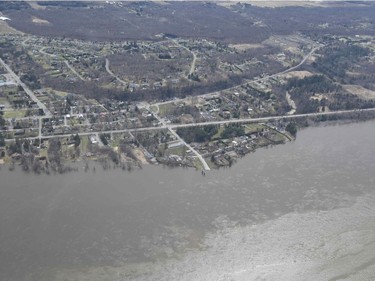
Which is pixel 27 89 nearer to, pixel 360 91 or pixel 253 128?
pixel 253 128

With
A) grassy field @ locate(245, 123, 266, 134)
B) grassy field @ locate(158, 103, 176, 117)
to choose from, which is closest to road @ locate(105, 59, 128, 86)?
grassy field @ locate(158, 103, 176, 117)

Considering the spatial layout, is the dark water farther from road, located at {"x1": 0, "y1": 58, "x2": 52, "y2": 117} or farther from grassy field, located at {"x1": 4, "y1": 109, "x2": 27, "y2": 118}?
road, located at {"x1": 0, "y1": 58, "x2": 52, "y2": 117}

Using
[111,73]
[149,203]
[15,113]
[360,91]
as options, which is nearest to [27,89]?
[15,113]

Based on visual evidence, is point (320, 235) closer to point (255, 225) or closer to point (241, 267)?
point (255, 225)

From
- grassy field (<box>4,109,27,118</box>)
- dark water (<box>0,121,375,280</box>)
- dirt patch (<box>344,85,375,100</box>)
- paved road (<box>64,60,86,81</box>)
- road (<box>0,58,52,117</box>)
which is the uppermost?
dirt patch (<box>344,85,375,100</box>)

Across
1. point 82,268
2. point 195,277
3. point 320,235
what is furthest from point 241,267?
point 82,268
